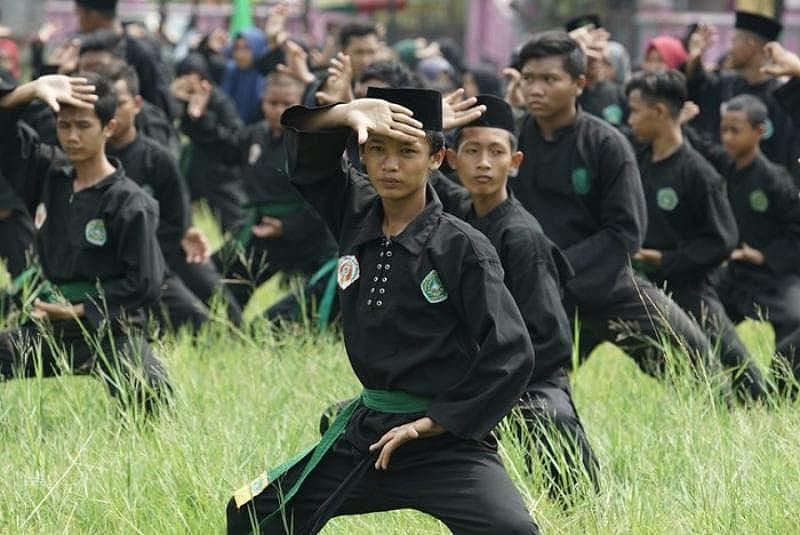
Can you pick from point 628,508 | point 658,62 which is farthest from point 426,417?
point 658,62

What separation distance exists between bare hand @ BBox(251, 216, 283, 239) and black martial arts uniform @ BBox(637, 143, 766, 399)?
204cm

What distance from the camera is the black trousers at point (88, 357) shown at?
19.0 ft

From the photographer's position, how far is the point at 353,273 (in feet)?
14.1

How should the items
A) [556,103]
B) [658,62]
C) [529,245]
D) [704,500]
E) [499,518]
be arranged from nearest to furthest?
[499,518] → [704,500] → [529,245] → [556,103] → [658,62]

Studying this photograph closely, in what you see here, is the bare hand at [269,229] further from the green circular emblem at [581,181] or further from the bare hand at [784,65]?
the bare hand at [784,65]

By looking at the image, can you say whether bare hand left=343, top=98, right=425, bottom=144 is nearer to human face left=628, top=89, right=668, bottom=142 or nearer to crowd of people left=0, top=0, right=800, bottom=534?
crowd of people left=0, top=0, right=800, bottom=534

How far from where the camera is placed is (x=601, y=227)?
6.40 metres

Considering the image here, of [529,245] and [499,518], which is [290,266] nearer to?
[529,245]

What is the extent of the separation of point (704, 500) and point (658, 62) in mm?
6535

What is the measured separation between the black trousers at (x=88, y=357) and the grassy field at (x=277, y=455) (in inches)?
3.4

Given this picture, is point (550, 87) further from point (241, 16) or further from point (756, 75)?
point (241, 16)

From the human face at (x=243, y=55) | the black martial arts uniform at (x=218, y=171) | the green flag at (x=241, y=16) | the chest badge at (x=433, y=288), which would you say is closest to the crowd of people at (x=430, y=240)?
the chest badge at (x=433, y=288)

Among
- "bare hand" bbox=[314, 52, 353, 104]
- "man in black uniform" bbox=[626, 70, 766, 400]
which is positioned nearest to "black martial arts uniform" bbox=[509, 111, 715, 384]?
"man in black uniform" bbox=[626, 70, 766, 400]

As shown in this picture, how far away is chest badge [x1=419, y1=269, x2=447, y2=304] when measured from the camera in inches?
164
